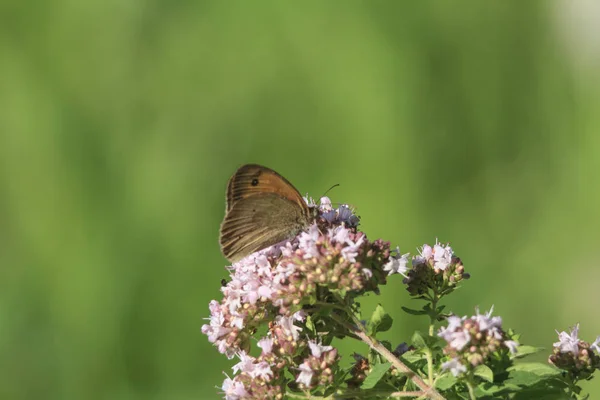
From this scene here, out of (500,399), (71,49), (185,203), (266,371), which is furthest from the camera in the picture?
(71,49)

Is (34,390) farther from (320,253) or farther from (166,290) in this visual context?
(320,253)

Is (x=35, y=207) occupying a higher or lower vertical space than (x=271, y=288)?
higher

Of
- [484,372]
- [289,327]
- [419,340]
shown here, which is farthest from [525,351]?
[289,327]

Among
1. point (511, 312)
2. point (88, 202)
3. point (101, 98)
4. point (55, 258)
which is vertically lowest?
point (511, 312)

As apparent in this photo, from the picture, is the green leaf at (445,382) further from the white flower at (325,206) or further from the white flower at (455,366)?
the white flower at (325,206)

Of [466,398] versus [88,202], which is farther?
[88,202]

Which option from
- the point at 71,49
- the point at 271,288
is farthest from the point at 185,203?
the point at 271,288

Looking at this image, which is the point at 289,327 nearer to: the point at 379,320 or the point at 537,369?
the point at 379,320
